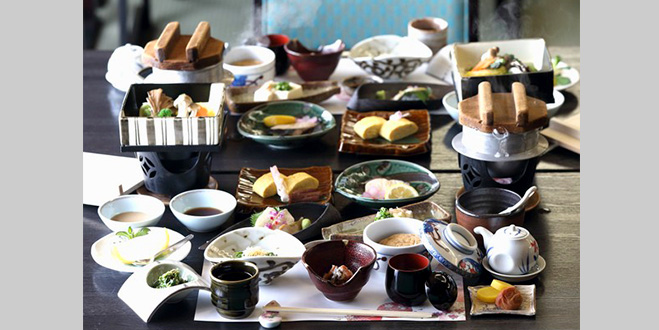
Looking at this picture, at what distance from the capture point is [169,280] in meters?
2.45

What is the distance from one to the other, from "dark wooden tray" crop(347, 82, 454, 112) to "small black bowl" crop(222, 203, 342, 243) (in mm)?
932

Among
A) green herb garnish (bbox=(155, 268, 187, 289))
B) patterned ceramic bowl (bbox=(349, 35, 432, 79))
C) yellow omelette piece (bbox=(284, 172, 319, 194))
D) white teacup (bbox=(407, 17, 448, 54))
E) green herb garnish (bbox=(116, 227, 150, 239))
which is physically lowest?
green herb garnish (bbox=(155, 268, 187, 289))

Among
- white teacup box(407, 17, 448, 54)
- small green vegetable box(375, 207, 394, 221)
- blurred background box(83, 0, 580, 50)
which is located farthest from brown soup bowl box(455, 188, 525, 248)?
blurred background box(83, 0, 580, 50)

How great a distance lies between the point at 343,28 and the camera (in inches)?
226

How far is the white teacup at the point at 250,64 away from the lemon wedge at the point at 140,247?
1.39 m

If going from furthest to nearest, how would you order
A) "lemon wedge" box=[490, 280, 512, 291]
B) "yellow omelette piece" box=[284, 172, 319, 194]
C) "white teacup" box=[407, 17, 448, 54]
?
"white teacup" box=[407, 17, 448, 54] < "yellow omelette piece" box=[284, 172, 319, 194] < "lemon wedge" box=[490, 280, 512, 291]

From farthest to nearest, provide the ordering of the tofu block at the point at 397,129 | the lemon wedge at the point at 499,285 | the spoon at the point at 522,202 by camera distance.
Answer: the tofu block at the point at 397,129 < the spoon at the point at 522,202 < the lemon wedge at the point at 499,285

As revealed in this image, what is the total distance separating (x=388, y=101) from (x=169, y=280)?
1583 millimetres

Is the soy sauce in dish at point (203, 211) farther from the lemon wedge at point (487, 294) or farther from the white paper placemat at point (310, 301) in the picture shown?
the lemon wedge at point (487, 294)

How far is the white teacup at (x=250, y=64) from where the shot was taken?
13.0ft

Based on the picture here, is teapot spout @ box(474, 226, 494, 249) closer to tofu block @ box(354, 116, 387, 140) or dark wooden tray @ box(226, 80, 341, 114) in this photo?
tofu block @ box(354, 116, 387, 140)

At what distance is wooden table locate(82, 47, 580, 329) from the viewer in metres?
2.37

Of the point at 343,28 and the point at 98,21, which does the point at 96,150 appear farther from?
the point at 98,21

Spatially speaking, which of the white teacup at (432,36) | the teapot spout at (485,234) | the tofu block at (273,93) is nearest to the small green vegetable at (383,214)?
the teapot spout at (485,234)
